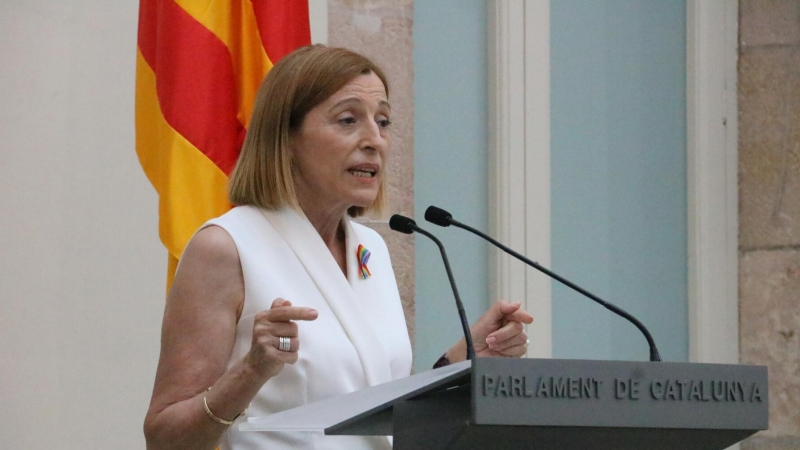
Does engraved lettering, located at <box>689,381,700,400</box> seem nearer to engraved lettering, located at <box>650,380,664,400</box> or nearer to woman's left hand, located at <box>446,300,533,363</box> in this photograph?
engraved lettering, located at <box>650,380,664,400</box>

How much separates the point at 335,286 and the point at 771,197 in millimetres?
2661

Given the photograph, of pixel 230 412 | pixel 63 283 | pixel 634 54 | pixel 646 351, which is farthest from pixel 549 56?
pixel 230 412

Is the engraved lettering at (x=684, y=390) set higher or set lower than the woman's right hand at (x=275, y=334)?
lower

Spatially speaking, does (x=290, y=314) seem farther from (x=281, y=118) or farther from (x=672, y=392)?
(x=281, y=118)

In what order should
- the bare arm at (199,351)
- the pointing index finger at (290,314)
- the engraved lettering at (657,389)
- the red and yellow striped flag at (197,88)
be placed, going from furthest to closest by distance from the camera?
the red and yellow striped flag at (197,88) → the bare arm at (199,351) → the pointing index finger at (290,314) → the engraved lettering at (657,389)

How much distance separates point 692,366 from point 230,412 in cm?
77

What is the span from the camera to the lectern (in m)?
1.41

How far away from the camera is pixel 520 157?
13.8 feet

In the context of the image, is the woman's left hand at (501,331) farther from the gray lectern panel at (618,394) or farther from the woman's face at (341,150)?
the gray lectern panel at (618,394)

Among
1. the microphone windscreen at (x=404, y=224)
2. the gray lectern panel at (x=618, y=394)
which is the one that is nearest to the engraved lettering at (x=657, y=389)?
the gray lectern panel at (x=618, y=394)

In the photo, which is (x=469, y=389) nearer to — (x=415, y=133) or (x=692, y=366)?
(x=692, y=366)

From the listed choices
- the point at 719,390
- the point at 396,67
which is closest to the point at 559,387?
the point at 719,390

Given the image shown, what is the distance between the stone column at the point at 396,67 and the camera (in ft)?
12.8

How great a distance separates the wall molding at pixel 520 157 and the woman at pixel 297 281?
1680mm
